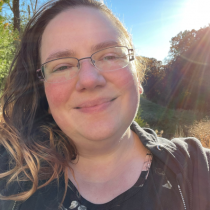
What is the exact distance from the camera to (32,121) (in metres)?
1.71

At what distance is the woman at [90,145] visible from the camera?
48.4 inches

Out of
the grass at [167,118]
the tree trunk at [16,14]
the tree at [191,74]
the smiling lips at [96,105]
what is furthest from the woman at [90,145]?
the tree at [191,74]

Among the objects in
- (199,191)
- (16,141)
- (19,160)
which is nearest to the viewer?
(199,191)

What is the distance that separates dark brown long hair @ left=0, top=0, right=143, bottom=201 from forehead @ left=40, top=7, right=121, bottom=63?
0.11 m

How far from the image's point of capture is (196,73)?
1080cm

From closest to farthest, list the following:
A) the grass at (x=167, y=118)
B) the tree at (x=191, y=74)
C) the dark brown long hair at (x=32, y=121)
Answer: the dark brown long hair at (x=32, y=121)
the grass at (x=167, y=118)
the tree at (x=191, y=74)

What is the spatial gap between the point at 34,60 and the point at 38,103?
423mm

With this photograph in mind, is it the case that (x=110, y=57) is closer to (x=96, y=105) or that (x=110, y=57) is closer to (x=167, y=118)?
(x=96, y=105)

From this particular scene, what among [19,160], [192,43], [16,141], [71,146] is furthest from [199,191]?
[192,43]

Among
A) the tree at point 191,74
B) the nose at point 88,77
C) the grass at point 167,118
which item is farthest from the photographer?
the tree at point 191,74

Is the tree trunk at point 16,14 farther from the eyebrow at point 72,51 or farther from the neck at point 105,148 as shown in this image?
the neck at point 105,148

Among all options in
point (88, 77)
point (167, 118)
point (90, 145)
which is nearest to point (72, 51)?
point (88, 77)

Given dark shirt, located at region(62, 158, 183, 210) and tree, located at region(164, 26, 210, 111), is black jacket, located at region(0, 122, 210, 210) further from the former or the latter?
tree, located at region(164, 26, 210, 111)

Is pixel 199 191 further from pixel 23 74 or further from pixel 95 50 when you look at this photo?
pixel 23 74
